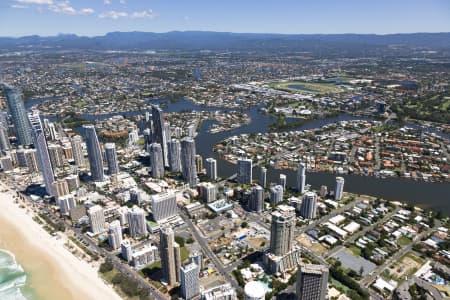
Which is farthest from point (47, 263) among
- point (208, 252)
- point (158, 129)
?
point (158, 129)

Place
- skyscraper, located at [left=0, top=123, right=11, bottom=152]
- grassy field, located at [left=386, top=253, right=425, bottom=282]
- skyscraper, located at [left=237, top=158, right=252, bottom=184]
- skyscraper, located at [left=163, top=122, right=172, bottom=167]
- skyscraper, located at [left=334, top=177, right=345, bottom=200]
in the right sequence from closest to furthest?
grassy field, located at [left=386, top=253, right=425, bottom=282]
skyscraper, located at [left=334, top=177, right=345, bottom=200]
skyscraper, located at [left=237, top=158, right=252, bottom=184]
skyscraper, located at [left=163, top=122, right=172, bottom=167]
skyscraper, located at [left=0, top=123, right=11, bottom=152]

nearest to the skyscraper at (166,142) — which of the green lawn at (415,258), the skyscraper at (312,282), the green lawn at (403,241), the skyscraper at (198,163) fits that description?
the skyscraper at (198,163)

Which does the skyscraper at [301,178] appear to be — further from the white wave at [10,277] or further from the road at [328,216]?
the white wave at [10,277]

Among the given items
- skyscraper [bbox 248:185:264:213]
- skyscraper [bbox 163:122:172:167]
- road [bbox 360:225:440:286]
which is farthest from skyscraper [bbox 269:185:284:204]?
skyscraper [bbox 163:122:172:167]

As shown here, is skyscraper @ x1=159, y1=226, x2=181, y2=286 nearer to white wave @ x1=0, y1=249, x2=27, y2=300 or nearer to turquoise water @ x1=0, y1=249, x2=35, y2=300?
turquoise water @ x1=0, y1=249, x2=35, y2=300

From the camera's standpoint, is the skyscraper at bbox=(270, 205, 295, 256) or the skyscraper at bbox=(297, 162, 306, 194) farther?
the skyscraper at bbox=(297, 162, 306, 194)

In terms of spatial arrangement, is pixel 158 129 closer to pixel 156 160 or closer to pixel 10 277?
pixel 156 160
